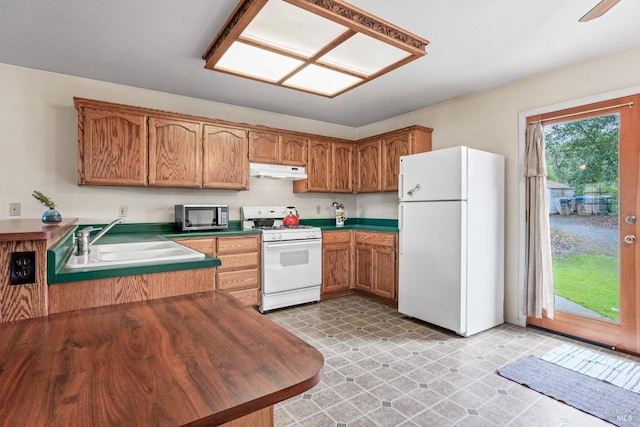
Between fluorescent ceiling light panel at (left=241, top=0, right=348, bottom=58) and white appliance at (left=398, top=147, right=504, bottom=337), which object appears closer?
fluorescent ceiling light panel at (left=241, top=0, right=348, bottom=58)

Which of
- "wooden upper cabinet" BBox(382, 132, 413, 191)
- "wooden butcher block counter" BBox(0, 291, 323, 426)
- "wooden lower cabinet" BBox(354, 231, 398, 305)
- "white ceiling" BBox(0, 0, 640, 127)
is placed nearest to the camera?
"wooden butcher block counter" BBox(0, 291, 323, 426)

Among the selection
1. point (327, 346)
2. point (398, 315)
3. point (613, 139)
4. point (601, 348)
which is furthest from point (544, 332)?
point (327, 346)

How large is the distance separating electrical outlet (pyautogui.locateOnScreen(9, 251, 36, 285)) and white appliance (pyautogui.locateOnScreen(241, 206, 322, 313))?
2560 millimetres

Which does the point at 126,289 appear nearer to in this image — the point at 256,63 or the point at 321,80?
the point at 256,63

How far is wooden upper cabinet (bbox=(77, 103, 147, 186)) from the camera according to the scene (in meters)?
2.98

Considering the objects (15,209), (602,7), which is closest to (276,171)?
(15,209)

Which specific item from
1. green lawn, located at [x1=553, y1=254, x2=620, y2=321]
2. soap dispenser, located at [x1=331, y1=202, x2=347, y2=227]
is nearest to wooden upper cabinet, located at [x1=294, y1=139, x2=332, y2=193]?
soap dispenser, located at [x1=331, y1=202, x2=347, y2=227]

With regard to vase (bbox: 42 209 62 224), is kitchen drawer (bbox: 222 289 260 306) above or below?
below

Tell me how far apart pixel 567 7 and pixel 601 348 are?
2.64 m

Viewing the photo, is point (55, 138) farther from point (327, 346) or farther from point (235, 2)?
point (327, 346)

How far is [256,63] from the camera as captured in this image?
2.65m

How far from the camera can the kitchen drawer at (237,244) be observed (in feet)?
11.3

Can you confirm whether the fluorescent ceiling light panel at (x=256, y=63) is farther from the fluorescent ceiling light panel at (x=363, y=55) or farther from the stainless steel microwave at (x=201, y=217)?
the stainless steel microwave at (x=201, y=217)

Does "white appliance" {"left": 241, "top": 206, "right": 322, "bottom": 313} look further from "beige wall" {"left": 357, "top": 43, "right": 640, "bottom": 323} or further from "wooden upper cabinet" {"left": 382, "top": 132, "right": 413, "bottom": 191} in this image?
"beige wall" {"left": 357, "top": 43, "right": 640, "bottom": 323}
